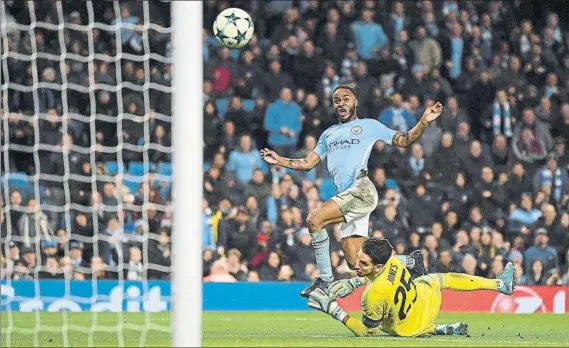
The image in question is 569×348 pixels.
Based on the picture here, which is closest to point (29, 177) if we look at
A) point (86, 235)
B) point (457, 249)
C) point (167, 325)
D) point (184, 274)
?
point (86, 235)

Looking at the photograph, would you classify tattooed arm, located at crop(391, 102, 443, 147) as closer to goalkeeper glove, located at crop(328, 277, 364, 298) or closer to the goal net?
goalkeeper glove, located at crop(328, 277, 364, 298)

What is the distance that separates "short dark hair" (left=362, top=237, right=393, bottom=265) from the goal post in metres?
3.16

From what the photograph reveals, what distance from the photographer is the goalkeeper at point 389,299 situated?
10.1 meters

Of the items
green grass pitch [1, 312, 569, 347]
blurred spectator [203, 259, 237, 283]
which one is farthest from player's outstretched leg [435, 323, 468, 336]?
blurred spectator [203, 259, 237, 283]

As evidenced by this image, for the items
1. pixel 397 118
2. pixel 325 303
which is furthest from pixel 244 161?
pixel 325 303

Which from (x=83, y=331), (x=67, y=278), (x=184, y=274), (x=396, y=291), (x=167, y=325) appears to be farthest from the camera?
(x=67, y=278)

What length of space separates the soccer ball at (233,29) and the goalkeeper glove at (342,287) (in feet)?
8.64

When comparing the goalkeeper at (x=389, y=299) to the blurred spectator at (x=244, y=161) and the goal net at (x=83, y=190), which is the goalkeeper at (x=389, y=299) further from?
the blurred spectator at (x=244, y=161)

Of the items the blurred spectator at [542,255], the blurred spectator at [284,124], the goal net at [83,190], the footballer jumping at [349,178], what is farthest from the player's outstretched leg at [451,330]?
the blurred spectator at [284,124]

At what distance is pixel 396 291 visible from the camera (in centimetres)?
1011

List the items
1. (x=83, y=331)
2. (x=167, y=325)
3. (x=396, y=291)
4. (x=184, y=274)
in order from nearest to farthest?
(x=184, y=274)
(x=396, y=291)
(x=83, y=331)
(x=167, y=325)

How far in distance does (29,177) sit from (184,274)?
→ 30.7ft

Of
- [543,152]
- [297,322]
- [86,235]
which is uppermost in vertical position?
[543,152]

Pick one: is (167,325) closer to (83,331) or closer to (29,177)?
(83,331)
